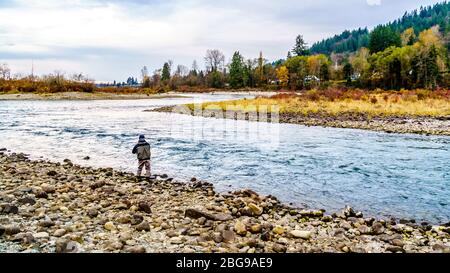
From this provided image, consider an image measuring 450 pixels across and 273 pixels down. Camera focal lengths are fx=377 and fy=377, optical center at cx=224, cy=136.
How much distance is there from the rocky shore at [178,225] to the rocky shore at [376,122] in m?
17.4

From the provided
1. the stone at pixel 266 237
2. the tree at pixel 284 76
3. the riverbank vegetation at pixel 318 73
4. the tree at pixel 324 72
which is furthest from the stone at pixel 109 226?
the tree at pixel 284 76

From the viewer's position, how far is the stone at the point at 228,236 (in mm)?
5949

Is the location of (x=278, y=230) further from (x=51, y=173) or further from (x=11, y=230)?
(x=51, y=173)

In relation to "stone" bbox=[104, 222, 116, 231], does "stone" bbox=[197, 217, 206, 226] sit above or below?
below

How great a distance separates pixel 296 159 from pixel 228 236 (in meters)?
8.89

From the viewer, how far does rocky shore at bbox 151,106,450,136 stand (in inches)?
910

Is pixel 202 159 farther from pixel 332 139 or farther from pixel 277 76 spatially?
pixel 277 76

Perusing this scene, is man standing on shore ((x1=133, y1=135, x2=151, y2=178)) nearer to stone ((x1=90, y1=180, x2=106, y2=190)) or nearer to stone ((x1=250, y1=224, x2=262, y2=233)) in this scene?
stone ((x1=90, y1=180, x2=106, y2=190))

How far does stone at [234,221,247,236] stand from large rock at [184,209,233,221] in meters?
0.63

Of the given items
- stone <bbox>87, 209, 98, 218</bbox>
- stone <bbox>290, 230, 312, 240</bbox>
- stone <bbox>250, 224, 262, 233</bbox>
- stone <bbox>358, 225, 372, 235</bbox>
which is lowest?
stone <bbox>358, 225, 372, 235</bbox>

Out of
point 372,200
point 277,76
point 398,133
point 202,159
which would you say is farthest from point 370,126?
point 277,76

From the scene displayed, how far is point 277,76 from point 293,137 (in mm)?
111647

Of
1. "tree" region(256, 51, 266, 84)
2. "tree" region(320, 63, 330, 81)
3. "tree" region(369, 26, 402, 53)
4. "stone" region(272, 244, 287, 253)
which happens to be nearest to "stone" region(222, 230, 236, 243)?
"stone" region(272, 244, 287, 253)

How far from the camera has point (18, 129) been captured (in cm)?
2462
